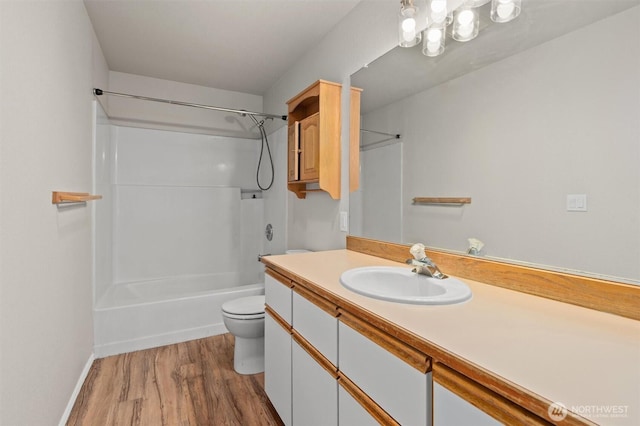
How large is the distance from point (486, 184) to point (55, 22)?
212cm

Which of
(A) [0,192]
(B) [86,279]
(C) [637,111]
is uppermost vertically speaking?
(C) [637,111]

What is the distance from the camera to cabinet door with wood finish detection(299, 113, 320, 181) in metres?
2.08

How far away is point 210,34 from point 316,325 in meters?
2.32

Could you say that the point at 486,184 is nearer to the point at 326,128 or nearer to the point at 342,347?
the point at 342,347

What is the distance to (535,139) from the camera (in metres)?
1.01

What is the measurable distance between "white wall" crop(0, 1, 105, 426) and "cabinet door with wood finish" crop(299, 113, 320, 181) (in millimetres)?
1397

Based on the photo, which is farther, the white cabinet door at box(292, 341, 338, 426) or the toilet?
the toilet

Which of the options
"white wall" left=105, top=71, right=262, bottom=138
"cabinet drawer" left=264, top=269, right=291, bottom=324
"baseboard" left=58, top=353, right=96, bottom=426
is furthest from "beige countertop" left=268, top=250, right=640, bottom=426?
"white wall" left=105, top=71, right=262, bottom=138

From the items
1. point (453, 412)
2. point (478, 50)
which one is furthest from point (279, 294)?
point (478, 50)

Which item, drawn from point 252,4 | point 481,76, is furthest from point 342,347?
point 252,4

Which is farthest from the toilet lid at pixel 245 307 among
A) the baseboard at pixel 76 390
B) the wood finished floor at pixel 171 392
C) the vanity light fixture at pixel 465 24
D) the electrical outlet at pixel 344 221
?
the vanity light fixture at pixel 465 24

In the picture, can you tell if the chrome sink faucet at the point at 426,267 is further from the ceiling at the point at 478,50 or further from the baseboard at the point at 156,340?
the baseboard at the point at 156,340

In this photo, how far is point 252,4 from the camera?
1.99 m

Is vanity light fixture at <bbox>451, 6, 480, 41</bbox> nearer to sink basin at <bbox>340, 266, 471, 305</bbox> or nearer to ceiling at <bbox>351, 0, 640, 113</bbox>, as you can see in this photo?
ceiling at <bbox>351, 0, 640, 113</bbox>
